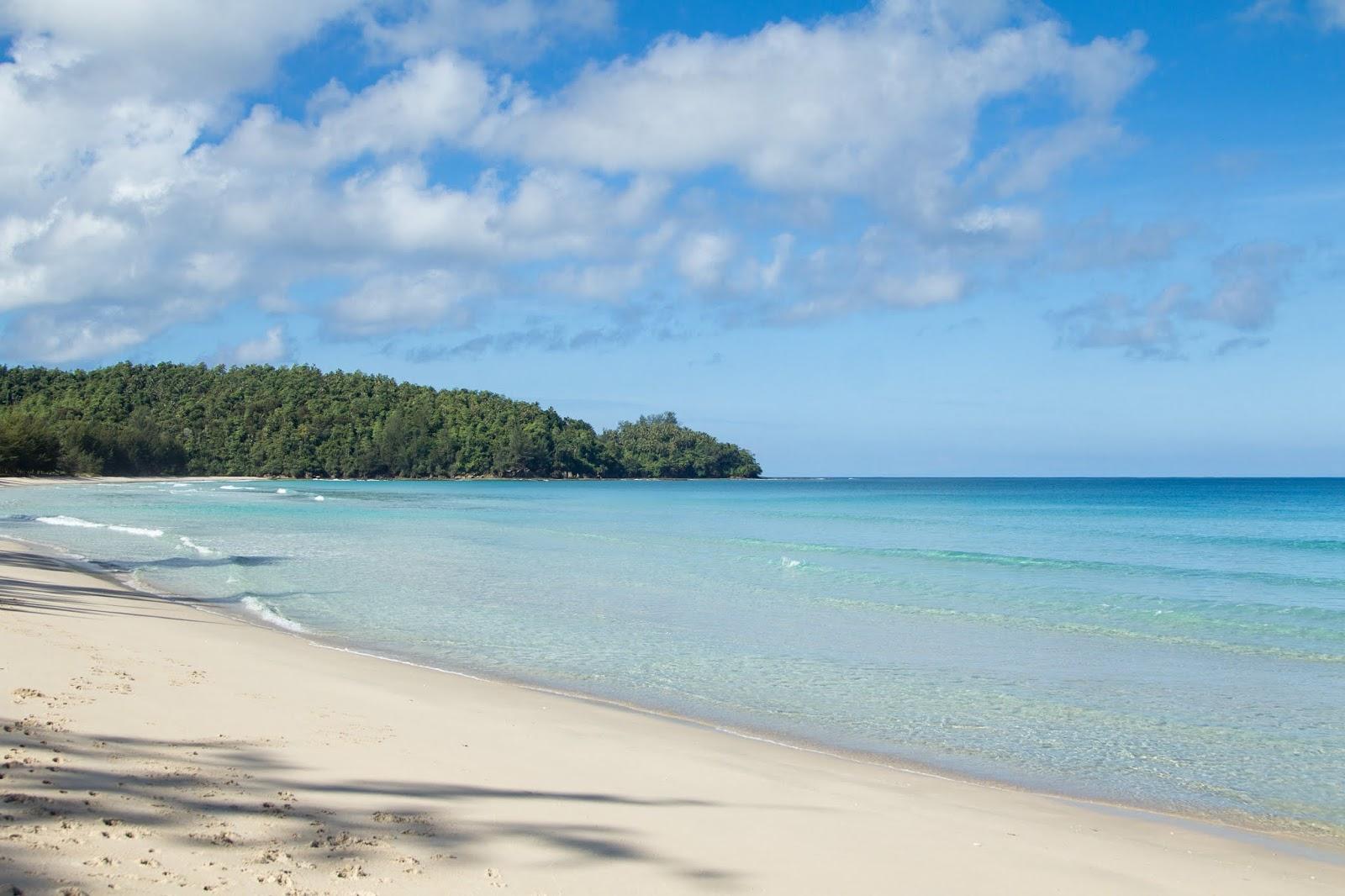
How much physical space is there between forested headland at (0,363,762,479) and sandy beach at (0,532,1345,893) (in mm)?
131135

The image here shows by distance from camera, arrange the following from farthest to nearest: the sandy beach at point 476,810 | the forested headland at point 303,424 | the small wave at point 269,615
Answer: the forested headland at point 303,424 < the small wave at point 269,615 < the sandy beach at point 476,810

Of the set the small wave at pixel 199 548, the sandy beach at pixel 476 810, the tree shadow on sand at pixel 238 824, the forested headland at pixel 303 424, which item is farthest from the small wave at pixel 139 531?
the forested headland at pixel 303 424

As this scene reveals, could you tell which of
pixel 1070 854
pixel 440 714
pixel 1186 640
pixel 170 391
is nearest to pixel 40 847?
pixel 440 714

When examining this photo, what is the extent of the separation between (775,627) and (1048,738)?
690 cm

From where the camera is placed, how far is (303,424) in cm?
15212

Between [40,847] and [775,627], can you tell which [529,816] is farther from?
[775,627]

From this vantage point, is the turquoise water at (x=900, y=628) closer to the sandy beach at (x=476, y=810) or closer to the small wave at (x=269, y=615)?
the small wave at (x=269, y=615)

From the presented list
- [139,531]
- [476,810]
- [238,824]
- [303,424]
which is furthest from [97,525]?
[303,424]

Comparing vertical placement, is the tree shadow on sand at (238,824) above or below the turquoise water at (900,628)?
above

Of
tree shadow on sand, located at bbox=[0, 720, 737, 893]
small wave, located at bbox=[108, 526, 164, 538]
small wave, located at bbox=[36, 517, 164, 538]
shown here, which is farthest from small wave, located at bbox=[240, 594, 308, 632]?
small wave, located at bbox=[36, 517, 164, 538]

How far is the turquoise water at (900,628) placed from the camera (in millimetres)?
9102

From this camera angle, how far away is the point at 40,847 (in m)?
4.18

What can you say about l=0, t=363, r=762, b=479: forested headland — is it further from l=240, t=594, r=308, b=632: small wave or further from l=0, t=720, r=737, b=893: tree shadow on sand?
l=0, t=720, r=737, b=893: tree shadow on sand

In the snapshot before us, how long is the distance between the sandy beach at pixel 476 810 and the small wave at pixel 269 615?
5.63 meters
